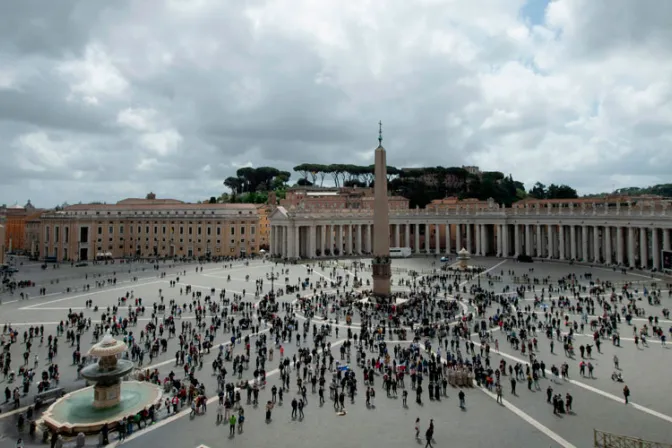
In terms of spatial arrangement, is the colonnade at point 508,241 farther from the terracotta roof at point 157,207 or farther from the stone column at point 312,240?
the terracotta roof at point 157,207

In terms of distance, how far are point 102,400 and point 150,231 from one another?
63.0m

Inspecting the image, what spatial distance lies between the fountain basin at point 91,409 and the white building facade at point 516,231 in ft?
145

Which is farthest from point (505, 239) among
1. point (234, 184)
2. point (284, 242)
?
point (234, 184)

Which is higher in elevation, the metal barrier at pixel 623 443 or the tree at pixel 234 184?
the tree at pixel 234 184

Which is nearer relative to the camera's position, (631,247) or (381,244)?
(381,244)

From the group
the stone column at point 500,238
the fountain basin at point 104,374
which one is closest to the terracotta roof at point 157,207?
the stone column at point 500,238

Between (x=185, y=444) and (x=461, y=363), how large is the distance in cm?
1075

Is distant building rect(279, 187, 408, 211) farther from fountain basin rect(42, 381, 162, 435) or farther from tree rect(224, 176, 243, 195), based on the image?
fountain basin rect(42, 381, 162, 435)

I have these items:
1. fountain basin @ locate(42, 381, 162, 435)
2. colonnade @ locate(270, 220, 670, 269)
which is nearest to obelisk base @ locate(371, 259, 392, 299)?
fountain basin @ locate(42, 381, 162, 435)

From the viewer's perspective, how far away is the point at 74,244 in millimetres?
71625

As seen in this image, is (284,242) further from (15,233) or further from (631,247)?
(15,233)

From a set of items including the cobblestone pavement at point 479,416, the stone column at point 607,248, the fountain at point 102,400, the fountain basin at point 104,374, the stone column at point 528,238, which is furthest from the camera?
the stone column at point 528,238

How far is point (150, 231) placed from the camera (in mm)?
75000

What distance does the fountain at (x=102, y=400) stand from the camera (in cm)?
1488
